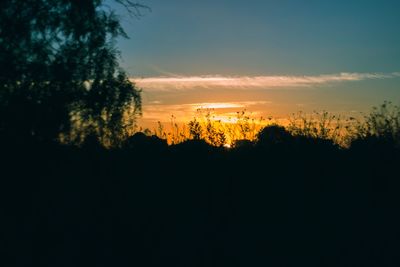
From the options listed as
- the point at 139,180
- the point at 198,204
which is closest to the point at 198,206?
the point at 198,204

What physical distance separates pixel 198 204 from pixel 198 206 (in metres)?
0.11

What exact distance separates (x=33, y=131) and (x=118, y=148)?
9.05 feet

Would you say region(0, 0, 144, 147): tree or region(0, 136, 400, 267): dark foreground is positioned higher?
region(0, 0, 144, 147): tree

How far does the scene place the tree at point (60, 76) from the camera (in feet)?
48.2

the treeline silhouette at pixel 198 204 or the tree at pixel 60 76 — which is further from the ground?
the tree at pixel 60 76

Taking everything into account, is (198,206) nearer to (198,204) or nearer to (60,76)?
(198,204)

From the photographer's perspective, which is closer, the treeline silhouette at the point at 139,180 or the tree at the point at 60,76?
the treeline silhouette at the point at 139,180

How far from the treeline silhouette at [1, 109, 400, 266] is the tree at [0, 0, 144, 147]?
77cm

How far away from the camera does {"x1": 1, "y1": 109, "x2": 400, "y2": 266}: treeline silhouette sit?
34.1 feet

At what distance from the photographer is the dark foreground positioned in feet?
34.0

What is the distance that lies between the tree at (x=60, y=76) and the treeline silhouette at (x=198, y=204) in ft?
2.54

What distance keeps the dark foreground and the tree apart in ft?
3.24

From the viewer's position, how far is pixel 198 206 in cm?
1225

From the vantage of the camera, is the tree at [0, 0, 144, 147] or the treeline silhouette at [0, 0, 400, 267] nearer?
the treeline silhouette at [0, 0, 400, 267]
